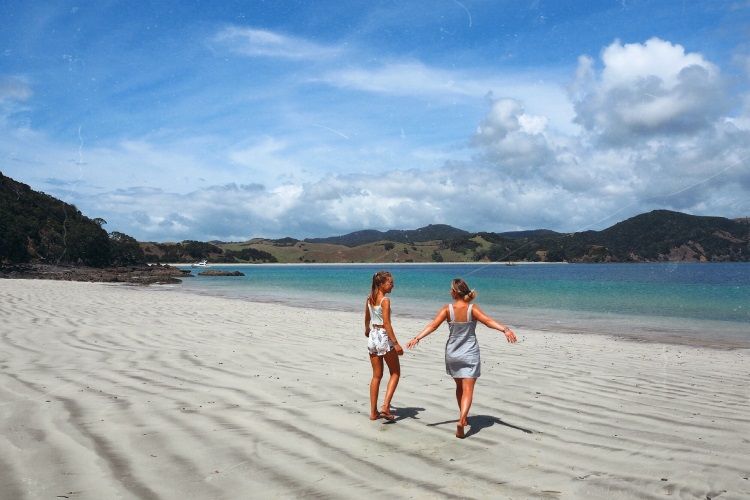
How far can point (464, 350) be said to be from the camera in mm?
6426

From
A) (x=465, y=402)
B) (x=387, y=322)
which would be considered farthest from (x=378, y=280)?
(x=465, y=402)

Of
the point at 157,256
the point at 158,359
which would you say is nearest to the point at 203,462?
the point at 158,359

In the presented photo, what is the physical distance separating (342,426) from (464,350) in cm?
177

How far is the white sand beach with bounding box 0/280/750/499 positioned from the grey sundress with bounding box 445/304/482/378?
0.75 metres

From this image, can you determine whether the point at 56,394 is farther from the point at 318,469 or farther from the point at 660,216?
the point at 660,216

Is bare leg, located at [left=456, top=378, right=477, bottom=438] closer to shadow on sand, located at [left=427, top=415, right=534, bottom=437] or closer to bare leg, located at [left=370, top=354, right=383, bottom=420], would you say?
shadow on sand, located at [left=427, top=415, right=534, bottom=437]

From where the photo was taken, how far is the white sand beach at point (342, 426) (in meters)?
4.73

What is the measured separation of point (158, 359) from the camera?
10.6m

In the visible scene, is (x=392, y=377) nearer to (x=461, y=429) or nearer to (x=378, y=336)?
(x=378, y=336)

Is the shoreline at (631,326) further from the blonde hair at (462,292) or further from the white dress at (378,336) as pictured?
the white dress at (378,336)

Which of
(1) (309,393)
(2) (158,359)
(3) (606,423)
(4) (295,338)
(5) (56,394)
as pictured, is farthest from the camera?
(4) (295,338)

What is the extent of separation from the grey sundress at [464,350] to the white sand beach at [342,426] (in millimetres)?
755

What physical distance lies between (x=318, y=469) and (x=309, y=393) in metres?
3.19

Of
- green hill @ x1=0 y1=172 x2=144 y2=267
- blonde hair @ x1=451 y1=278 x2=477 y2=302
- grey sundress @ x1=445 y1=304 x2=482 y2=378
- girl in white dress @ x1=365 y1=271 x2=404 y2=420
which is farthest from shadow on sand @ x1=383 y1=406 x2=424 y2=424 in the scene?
green hill @ x1=0 y1=172 x2=144 y2=267
